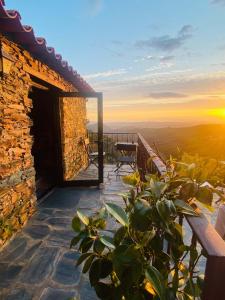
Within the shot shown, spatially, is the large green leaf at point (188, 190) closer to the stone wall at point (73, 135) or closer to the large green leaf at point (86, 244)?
the large green leaf at point (86, 244)

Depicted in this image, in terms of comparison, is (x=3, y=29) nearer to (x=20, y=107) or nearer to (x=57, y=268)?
(x=20, y=107)

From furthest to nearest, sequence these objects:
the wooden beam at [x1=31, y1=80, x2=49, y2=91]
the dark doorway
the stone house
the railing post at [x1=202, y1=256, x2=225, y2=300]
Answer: the dark doorway, the wooden beam at [x1=31, y1=80, x2=49, y2=91], the stone house, the railing post at [x1=202, y1=256, x2=225, y2=300]

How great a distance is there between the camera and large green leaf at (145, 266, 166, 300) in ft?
2.93

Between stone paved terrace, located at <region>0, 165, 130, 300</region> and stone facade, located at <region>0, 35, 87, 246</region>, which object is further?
stone facade, located at <region>0, 35, 87, 246</region>

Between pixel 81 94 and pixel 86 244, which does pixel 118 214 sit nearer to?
pixel 86 244

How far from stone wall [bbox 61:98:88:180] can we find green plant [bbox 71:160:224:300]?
4602 mm

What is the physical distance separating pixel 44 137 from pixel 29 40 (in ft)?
9.62

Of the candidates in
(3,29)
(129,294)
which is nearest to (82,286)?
(129,294)

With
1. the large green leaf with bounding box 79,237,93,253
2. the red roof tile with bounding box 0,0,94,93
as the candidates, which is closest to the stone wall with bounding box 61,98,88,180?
the red roof tile with bounding box 0,0,94,93

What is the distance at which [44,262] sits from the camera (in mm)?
2699

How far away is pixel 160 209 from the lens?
1.02 meters

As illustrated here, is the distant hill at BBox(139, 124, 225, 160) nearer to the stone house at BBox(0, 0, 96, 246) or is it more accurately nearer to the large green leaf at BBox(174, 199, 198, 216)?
the large green leaf at BBox(174, 199, 198, 216)

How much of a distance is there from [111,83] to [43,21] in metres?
12.3

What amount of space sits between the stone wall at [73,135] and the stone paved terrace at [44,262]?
1872mm
